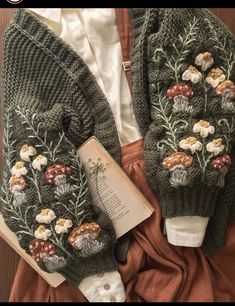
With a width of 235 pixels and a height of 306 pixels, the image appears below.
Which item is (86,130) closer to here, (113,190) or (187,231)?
(113,190)

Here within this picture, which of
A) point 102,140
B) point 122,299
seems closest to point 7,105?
point 102,140

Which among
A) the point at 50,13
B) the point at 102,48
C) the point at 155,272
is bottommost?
the point at 155,272

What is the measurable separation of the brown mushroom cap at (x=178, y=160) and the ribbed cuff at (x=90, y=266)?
0.19 meters

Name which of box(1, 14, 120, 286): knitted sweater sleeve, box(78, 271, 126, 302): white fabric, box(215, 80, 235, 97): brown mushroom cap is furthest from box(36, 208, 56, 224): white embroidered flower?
box(215, 80, 235, 97): brown mushroom cap

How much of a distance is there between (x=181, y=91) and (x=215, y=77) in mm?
67

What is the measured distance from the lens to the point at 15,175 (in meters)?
0.70

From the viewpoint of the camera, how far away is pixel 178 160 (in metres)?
0.68

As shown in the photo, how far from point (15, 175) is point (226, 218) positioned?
1.24 feet

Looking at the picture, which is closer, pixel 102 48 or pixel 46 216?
pixel 46 216

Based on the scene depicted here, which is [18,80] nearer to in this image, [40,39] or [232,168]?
[40,39]

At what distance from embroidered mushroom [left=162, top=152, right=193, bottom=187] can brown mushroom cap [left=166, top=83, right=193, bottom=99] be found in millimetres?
101

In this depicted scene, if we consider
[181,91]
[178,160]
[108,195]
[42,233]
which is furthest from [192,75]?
[42,233]

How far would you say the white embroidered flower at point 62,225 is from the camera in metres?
Answer: 0.68

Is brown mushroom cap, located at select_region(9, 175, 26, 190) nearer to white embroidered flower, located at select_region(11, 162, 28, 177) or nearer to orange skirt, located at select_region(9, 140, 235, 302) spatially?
white embroidered flower, located at select_region(11, 162, 28, 177)
